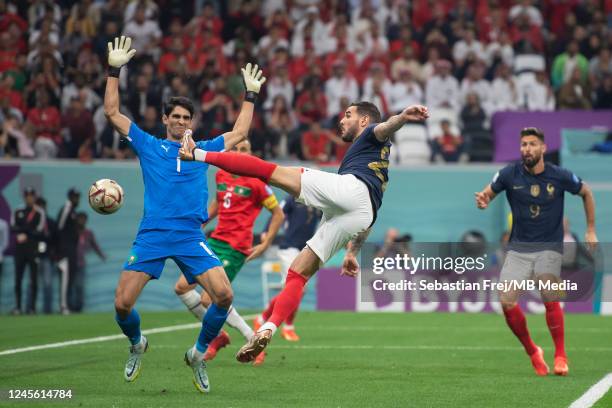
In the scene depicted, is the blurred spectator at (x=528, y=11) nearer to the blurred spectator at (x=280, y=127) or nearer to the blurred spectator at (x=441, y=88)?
the blurred spectator at (x=441, y=88)

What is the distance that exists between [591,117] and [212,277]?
15.3 metres

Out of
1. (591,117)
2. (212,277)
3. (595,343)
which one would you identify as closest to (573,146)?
(591,117)

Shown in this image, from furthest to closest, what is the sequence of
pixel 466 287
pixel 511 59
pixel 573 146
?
pixel 511 59
pixel 573 146
pixel 466 287

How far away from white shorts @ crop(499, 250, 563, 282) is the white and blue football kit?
343cm

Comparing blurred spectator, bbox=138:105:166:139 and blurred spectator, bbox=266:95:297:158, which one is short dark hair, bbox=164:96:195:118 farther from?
blurred spectator, bbox=266:95:297:158

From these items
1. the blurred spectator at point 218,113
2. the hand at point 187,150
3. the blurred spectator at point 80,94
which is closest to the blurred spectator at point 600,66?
the blurred spectator at point 218,113

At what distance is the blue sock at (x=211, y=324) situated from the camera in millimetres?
9992

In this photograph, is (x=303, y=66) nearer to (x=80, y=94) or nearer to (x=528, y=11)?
(x=80, y=94)

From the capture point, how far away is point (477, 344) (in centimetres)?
1527

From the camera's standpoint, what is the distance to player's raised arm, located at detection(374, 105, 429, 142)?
30.0 ft

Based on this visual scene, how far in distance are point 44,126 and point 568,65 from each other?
11411 mm

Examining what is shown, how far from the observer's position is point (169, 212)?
10.1 meters

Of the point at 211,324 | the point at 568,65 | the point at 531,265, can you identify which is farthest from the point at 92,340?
the point at 568,65

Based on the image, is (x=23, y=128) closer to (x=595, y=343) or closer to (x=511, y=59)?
(x=511, y=59)
